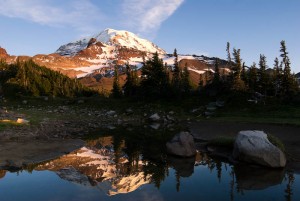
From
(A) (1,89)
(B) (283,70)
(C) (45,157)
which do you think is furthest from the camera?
(A) (1,89)

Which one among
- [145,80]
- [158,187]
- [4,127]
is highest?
[145,80]

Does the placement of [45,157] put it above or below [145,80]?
below

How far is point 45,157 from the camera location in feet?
77.1

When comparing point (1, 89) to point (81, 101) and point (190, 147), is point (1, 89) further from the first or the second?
point (190, 147)

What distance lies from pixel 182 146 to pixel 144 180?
726 centimetres

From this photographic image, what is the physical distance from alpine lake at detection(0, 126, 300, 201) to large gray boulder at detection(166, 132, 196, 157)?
0.65 meters

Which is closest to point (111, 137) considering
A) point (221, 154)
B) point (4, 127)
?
point (4, 127)

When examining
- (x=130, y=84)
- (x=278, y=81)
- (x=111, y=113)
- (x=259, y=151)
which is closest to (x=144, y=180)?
(x=259, y=151)

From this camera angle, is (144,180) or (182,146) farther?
(182,146)

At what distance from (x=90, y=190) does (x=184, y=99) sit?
2359 inches

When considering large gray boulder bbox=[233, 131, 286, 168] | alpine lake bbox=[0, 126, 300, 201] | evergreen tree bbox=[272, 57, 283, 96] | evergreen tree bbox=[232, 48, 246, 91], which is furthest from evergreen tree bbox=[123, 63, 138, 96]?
large gray boulder bbox=[233, 131, 286, 168]

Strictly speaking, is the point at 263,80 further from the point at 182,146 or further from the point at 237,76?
the point at 182,146

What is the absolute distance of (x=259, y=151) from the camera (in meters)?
19.9

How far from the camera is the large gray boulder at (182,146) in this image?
2381 centimetres
